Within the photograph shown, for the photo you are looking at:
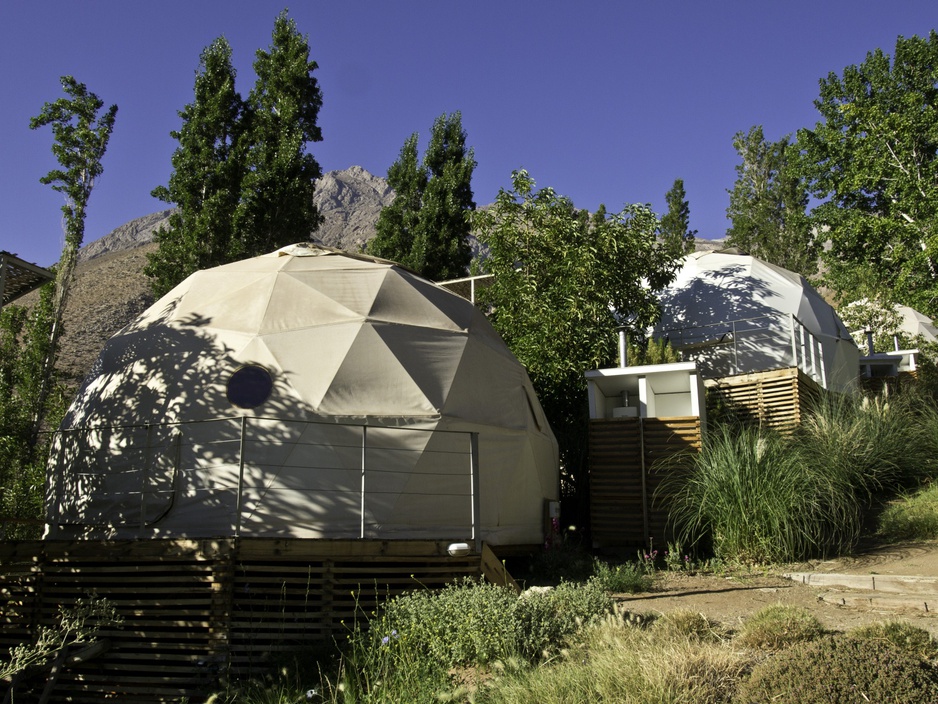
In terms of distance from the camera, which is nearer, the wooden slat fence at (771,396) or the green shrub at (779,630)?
the green shrub at (779,630)

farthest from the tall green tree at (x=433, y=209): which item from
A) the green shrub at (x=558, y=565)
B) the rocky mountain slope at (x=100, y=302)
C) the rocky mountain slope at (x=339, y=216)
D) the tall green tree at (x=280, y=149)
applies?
the rocky mountain slope at (x=339, y=216)

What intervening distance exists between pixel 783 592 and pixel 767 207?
4534cm

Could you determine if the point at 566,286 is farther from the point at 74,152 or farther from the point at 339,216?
the point at 339,216

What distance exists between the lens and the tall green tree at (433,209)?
28656 mm

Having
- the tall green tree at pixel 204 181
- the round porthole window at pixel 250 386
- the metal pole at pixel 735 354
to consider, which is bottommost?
the round porthole window at pixel 250 386

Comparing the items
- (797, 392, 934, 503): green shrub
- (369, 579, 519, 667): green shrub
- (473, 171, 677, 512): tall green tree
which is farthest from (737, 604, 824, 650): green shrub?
(473, 171, 677, 512): tall green tree

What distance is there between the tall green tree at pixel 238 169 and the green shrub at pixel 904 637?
18.7 meters

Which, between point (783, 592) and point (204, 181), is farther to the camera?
point (204, 181)

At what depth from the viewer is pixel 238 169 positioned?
2316cm

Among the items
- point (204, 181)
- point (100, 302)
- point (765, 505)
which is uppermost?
point (100, 302)

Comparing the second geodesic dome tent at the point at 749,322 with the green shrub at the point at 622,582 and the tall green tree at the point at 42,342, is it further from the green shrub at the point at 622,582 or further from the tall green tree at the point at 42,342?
the tall green tree at the point at 42,342

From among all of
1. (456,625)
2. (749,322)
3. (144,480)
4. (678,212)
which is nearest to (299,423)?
(144,480)

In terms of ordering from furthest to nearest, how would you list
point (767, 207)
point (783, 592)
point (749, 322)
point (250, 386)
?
point (767, 207) → point (749, 322) → point (250, 386) → point (783, 592)

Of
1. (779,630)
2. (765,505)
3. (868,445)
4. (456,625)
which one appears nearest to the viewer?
(779,630)
